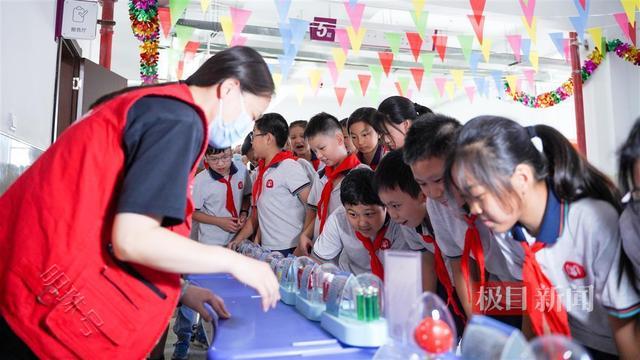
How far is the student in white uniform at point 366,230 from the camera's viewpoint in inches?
74.5

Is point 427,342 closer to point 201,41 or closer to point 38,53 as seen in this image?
point 38,53

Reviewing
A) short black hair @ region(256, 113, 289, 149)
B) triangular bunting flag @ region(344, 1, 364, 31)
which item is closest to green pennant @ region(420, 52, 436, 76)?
triangular bunting flag @ region(344, 1, 364, 31)

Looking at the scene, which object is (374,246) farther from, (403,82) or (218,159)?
(403,82)

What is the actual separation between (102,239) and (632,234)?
1.14 m

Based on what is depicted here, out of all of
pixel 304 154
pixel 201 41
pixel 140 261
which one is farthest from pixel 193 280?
pixel 201 41

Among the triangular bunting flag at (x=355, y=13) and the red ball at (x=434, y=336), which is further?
the triangular bunting flag at (x=355, y=13)

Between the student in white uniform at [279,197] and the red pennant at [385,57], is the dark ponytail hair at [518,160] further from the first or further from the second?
→ the red pennant at [385,57]

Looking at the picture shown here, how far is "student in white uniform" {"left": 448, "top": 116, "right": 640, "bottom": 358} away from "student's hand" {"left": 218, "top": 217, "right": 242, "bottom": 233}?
83.3 inches

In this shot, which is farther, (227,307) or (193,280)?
(193,280)

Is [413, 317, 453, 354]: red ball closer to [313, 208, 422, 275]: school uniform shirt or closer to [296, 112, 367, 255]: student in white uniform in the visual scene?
[313, 208, 422, 275]: school uniform shirt

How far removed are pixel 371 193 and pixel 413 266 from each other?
921mm

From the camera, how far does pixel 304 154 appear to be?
12.5 ft

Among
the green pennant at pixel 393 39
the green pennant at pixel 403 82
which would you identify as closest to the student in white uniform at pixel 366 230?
the green pennant at pixel 393 39

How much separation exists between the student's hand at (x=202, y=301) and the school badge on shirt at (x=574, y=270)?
943 millimetres
